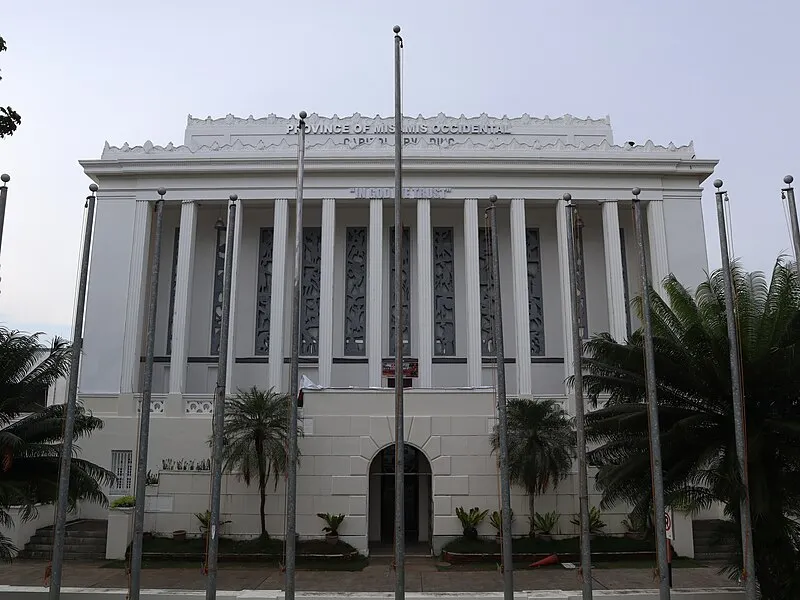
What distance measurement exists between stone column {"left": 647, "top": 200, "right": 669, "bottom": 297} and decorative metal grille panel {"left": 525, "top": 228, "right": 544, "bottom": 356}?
500 centimetres

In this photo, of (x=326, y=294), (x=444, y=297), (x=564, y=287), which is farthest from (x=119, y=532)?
(x=564, y=287)

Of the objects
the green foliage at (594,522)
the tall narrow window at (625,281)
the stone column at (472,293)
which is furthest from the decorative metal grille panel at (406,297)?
the green foliage at (594,522)

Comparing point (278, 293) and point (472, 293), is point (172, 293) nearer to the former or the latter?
point (278, 293)

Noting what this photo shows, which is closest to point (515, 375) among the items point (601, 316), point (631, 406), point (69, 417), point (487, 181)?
point (601, 316)

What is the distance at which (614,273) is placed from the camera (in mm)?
30109

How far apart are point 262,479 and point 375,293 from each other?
394 inches

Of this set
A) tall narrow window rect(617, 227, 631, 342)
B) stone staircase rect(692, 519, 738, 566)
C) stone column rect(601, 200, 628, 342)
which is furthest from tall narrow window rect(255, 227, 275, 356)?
stone staircase rect(692, 519, 738, 566)

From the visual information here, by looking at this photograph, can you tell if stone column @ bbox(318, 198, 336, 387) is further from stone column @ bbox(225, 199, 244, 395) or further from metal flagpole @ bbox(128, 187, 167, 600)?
metal flagpole @ bbox(128, 187, 167, 600)

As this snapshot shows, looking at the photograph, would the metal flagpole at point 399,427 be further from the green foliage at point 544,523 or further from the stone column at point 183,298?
the stone column at point 183,298

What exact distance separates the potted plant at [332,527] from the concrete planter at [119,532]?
5902 mm

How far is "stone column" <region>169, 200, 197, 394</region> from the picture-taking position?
29.0 metres

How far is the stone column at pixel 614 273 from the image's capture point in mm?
29578

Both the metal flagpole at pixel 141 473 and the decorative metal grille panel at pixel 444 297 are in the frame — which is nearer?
the metal flagpole at pixel 141 473

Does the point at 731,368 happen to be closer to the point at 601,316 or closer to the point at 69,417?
the point at 69,417
